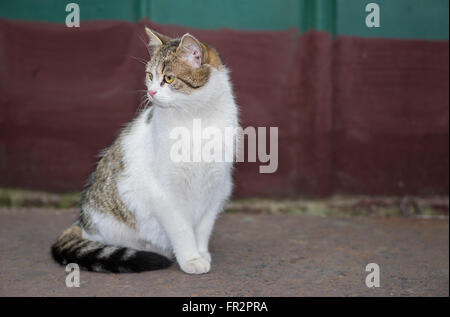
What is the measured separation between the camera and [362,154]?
4570 millimetres

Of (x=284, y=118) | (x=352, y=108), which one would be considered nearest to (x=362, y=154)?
(x=352, y=108)

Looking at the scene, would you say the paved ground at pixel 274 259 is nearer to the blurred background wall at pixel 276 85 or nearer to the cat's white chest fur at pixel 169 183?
the cat's white chest fur at pixel 169 183

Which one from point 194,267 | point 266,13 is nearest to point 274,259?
point 194,267

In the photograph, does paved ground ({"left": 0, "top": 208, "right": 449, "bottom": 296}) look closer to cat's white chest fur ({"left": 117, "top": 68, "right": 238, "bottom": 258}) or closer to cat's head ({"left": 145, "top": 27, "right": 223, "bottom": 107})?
cat's white chest fur ({"left": 117, "top": 68, "right": 238, "bottom": 258})

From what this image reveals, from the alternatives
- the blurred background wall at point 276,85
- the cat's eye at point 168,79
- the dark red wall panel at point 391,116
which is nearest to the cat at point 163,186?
the cat's eye at point 168,79

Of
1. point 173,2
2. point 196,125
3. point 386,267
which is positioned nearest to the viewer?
point 196,125

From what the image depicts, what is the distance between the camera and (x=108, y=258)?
2.95 meters

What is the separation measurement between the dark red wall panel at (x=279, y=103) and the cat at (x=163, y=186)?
1.27 meters

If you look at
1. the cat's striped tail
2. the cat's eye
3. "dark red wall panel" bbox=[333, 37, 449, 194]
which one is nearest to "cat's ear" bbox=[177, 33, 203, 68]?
the cat's eye

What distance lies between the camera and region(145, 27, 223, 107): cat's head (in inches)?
114

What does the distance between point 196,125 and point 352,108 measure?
1.99 metres

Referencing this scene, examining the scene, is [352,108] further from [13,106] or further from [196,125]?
[13,106]

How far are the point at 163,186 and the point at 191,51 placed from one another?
0.77 metres

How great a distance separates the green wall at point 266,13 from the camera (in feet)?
14.3
